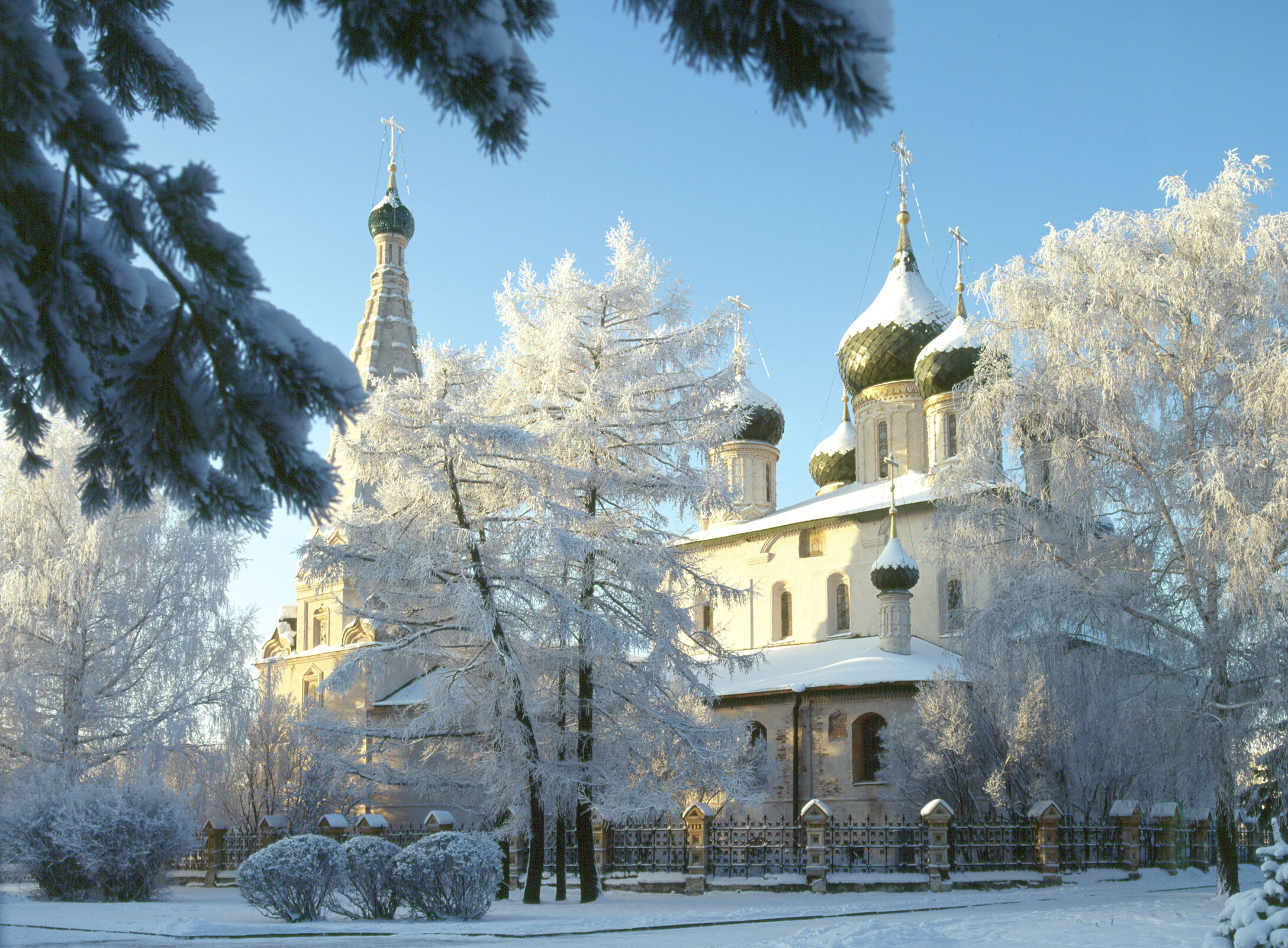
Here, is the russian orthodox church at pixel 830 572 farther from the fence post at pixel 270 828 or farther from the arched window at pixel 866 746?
the fence post at pixel 270 828

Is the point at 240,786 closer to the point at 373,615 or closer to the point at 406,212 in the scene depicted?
the point at 373,615

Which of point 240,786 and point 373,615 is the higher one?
point 373,615

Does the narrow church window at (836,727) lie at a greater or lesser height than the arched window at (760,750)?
greater

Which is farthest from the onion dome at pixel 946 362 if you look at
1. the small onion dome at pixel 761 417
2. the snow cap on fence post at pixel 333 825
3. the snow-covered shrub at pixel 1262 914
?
the snow-covered shrub at pixel 1262 914

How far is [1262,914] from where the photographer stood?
753 cm

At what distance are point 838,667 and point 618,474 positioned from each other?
→ 10.5 metres

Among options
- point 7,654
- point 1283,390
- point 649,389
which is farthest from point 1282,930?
point 7,654

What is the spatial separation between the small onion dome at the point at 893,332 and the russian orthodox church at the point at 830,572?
43mm

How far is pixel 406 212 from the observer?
119 feet

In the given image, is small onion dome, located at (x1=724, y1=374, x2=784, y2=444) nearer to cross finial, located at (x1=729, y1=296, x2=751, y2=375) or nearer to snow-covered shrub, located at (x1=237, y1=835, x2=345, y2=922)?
cross finial, located at (x1=729, y1=296, x2=751, y2=375)

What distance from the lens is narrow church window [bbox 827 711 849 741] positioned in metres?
25.0

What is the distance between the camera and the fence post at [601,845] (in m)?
19.0

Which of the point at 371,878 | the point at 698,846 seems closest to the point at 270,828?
the point at 698,846

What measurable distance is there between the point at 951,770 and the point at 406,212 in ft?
76.7
